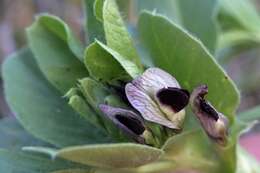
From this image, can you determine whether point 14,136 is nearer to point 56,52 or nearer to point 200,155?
point 56,52

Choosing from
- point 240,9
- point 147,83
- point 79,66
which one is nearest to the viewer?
point 147,83

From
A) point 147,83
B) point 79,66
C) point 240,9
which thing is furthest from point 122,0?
point 240,9

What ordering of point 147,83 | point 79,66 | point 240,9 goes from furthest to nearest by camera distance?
point 240,9, point 79,66, point 147,83

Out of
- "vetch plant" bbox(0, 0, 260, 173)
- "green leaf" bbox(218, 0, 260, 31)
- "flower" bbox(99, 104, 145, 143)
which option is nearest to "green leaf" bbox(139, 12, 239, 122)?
"vetch plant" bbox(0, 0, 260, 173)

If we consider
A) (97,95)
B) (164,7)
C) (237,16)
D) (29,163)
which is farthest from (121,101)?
(237,16)

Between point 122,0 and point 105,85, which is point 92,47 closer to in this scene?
point 105,85

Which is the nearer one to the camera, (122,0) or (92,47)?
(92,47)

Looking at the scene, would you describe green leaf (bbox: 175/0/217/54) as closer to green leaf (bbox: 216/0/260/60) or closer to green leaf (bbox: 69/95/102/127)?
green leaf (bbox: 216/0/260/60)
